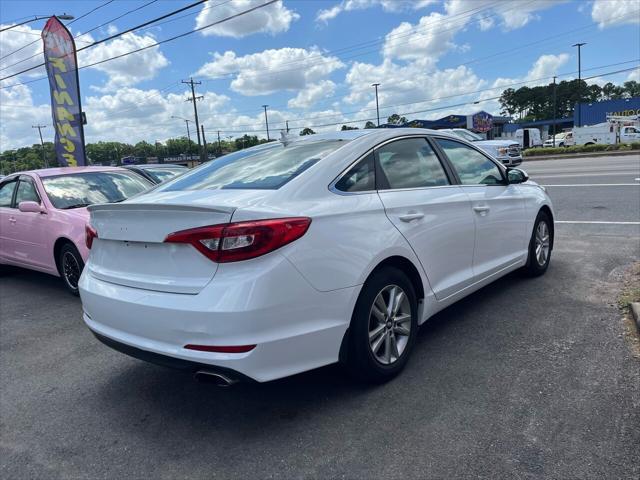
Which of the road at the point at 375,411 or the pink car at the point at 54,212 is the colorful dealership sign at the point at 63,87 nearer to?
the pink car at the point at 54,212

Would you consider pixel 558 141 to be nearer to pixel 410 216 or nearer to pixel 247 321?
pixel 410 216

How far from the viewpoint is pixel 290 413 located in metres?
3.06

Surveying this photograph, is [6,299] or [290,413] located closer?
[290,413]

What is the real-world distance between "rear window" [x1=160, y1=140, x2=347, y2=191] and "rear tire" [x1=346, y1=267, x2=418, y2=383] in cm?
83

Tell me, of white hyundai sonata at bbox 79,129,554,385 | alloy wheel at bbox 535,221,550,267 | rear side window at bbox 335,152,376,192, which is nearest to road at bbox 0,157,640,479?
white hyundai sonata at bbox 79,129,554,385

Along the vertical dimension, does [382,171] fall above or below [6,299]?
above

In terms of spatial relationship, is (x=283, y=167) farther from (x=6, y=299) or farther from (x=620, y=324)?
(x=6, y=299)

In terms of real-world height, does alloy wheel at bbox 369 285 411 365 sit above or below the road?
above

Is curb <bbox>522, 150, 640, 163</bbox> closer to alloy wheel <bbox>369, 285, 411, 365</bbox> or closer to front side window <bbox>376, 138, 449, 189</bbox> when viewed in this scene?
front side window <bbox>376, 138, 449, 189</bbox>

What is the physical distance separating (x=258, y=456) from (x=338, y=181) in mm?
1615

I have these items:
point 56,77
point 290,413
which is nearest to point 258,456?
point 290,413

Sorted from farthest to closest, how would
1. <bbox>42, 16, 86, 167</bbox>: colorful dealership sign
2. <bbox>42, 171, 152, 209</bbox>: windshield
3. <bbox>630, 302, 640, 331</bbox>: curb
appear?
<bbox>42, 16, 86, 167</bbox>: colorful dealership sign
<bbox>42, 171, 152, 209</bbox>: windshield
<bbox>630, 302, 640, 331</bbox>: curb

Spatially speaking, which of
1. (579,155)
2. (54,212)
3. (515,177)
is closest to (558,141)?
(579,155)

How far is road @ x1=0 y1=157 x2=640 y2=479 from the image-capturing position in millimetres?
2543
